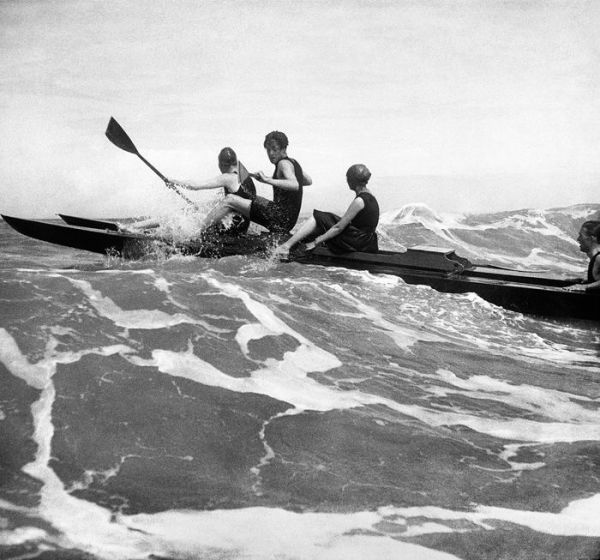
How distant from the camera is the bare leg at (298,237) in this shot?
4.93 m

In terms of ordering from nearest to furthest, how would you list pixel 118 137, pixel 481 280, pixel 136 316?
pixel 136 316 → pixel 481 280 → pixel 118 137

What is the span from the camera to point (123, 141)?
550 cm

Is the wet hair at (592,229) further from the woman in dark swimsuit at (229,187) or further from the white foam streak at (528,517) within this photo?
the woman in dark swimsuit at (229,187)

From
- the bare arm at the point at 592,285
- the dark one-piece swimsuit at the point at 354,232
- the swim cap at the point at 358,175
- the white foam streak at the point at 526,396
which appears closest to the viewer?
the white foam streak at the point at 526,396

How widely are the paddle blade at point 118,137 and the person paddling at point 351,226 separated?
175cm

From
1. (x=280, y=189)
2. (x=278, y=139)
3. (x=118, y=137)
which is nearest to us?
(x=278, y=139)

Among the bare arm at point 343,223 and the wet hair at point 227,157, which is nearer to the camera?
the bare arm at point 343,223

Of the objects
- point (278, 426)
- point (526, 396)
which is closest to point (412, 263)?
point (526, 396)

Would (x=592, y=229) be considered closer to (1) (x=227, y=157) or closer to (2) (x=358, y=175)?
(2) (x=358, y=175)

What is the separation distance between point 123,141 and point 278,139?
5.10ft

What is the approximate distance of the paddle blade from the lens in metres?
5.43

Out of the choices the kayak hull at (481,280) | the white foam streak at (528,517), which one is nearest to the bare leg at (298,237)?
the kayak hull at (481,280)

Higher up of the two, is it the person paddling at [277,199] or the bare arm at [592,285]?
the person paddling at [277,199]

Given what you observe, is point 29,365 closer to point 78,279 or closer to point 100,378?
point 100,378
